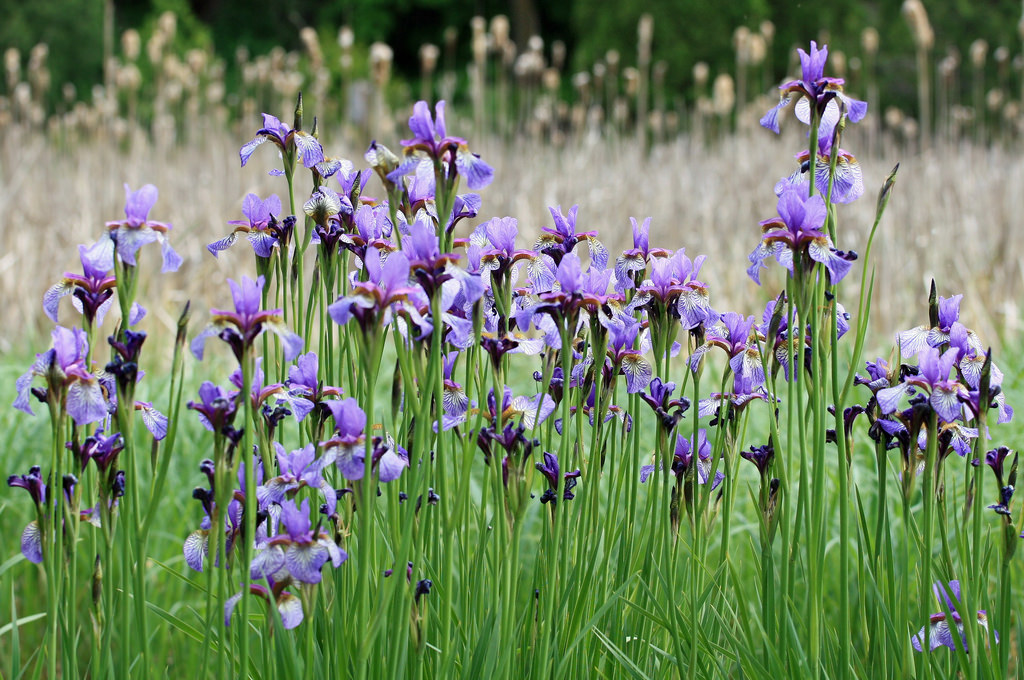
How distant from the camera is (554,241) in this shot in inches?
54.8

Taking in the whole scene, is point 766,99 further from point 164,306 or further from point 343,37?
point 164,306

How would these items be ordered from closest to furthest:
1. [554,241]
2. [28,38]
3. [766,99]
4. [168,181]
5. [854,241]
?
[554,241]
[854,241]
[168,181]
[766,99]
[28,38]

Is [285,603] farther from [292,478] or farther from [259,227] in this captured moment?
[259,227]

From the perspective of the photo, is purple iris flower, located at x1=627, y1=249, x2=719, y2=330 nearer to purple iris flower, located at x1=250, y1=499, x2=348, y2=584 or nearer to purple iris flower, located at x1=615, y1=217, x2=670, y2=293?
purple iris flower, located at x1=615, y1=217, x2=670, y2=293

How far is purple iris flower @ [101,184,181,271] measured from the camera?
106 cm

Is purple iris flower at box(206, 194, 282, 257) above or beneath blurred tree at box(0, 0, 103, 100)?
beneath

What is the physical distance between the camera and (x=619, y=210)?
252 inches

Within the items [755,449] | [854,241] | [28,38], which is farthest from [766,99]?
[28,38]

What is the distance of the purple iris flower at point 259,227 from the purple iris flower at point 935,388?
87 cm

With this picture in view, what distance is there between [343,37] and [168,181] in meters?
1.62

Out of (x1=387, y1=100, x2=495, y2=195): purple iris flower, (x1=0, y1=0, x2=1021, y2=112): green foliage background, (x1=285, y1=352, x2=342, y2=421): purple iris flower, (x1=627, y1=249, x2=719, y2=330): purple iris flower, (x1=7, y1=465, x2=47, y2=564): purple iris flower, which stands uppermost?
(x1=0, y1=0, x2=1021, y2=112): green foliage background

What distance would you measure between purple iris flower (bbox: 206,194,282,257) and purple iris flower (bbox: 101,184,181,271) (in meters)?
0.24

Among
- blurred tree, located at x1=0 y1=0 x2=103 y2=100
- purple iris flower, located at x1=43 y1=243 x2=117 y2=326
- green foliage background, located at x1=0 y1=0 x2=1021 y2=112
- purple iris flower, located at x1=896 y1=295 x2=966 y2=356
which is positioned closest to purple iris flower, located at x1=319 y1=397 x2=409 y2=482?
purple iris flower, located at x1=43 y1=243 x2=117 y2=326

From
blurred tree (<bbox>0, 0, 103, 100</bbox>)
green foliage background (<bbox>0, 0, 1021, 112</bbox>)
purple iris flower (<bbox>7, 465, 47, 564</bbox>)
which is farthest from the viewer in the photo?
blurred tree (<bbox>0, 0, 103, 100</bbox>)
